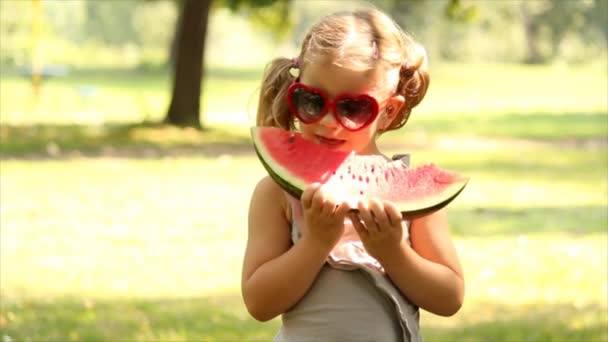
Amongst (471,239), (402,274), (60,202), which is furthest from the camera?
(60,202)

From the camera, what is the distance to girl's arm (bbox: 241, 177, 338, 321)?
11.1ft

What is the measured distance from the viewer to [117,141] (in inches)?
760

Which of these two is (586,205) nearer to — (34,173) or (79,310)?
(34,173)

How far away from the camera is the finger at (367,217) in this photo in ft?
10.3

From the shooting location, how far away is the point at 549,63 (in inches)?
2744

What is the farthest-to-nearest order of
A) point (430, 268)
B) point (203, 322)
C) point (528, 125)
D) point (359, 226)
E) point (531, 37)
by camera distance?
point (531, 37)
point (528, 125)
point (203, 322)
point (430, 268)
point (359, 226)

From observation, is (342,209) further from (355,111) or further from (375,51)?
(375,51)

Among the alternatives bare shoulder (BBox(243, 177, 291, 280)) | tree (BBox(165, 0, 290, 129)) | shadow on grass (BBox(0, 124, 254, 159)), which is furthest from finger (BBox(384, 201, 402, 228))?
tree (BBox(165, 0, 290, 129))

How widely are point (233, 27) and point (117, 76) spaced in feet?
126

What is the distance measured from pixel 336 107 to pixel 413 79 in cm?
42

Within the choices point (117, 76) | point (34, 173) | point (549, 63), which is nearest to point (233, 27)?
point (549, 63)

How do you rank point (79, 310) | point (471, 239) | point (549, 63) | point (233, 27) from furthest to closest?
point (233, 27) → point (549, 63) → point (471, 239) → point (79, 310)

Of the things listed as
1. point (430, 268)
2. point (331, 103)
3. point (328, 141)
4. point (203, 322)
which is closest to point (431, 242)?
point (430, 268)

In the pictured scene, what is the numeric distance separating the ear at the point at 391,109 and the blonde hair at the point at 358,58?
2 cm
